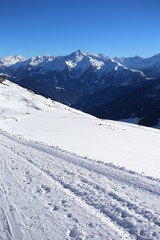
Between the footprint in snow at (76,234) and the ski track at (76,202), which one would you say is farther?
the ski track at (76,202)

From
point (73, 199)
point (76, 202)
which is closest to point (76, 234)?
point (76, 202)

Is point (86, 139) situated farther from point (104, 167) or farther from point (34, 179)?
point (34, 179)

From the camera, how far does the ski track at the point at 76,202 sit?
29.0ft

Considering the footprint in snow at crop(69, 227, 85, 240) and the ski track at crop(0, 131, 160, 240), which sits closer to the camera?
the footprint in snow at crop(69, 227, 85, 240)

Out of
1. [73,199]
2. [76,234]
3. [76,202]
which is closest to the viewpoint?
[76,234]

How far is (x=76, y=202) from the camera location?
35.6 feet

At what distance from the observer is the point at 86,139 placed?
29.0 metres

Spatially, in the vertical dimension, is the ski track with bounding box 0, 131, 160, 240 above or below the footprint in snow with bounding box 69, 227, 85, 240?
above

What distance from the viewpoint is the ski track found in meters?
8.84

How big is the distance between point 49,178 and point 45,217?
13.5 ft

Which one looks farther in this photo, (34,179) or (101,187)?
(34,179)

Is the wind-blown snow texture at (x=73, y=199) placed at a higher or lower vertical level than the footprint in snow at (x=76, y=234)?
higher

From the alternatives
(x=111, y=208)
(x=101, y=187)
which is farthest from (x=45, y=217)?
(x=101, y=187)

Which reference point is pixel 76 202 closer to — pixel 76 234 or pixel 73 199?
pixel 73 199
